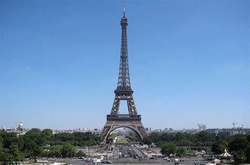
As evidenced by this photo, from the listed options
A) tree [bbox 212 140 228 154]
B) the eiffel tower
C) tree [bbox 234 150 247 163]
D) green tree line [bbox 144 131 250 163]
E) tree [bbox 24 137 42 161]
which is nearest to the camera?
tree [bbox 234 150 247 163]

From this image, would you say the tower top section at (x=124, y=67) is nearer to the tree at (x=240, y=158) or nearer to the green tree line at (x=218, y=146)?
the green tree line at (x=218, y=146)

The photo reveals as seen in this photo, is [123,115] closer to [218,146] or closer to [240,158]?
[218,146]

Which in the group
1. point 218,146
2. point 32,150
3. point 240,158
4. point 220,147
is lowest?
point 240,158

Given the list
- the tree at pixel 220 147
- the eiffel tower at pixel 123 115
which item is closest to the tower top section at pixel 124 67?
the eiffel tower at pixel 123 115

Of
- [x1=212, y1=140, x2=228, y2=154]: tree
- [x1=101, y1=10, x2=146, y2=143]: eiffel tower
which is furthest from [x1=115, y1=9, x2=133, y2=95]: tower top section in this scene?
[x1=212, y1=140, x2=228, y2=154]: tree

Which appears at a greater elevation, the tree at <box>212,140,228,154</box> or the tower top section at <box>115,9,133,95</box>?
the tower top section at <box>115,9,133,95</box>

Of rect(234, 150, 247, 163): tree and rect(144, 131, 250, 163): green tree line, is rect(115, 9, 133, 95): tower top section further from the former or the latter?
rect(234, 150, 247, 163): tree

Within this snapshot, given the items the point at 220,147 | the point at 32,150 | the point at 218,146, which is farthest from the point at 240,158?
the point at 32,150

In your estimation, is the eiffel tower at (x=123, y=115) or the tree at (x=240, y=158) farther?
the eiffel tower at (x=123, y=115)

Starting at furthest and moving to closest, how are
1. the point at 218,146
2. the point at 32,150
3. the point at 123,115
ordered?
the point at 123,115 < the point at 218,146 < the point at 32,150

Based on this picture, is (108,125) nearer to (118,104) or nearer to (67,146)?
(118,104)

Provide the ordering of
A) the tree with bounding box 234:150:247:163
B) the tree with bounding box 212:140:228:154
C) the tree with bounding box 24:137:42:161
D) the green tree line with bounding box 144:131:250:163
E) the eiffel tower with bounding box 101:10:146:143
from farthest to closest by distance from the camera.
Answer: the eiffel tower with bounding box 101:10:146:143 < the tree with bounding box 212:140:228:154 < the tree with bounding box 24:137:42:161 < the green tree line with bounding box 144:131:250:163 < the tree with bounding box 234:150:247:163

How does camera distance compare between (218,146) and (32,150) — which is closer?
(32,150)
